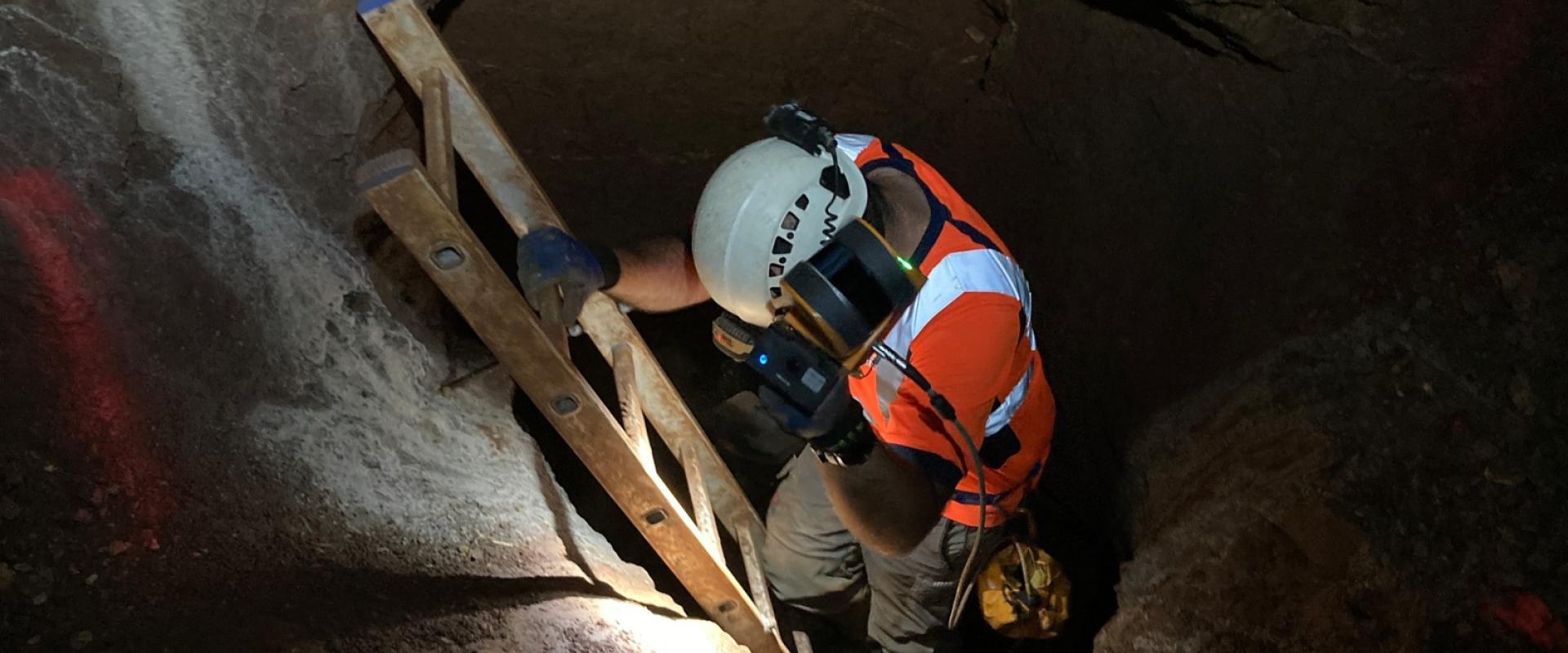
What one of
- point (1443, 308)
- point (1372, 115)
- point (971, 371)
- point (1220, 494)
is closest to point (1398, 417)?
point (1443, 308)

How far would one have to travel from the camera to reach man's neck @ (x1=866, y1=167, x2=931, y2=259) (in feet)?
6.84

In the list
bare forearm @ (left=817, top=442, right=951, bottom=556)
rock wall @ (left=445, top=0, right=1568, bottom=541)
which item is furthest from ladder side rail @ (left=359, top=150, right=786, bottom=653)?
rock wall @ (left=445, top=0, right=1568, bottom=541)

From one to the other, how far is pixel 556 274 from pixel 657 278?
16.3 inches

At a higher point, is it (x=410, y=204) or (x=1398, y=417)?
(x=410, y=204)

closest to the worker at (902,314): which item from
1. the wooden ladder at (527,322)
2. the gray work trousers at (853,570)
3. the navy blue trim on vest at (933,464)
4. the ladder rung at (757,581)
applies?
the navy blue trim on vest at (933,464)

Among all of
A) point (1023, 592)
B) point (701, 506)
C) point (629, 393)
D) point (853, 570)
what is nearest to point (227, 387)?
point (629, 393)

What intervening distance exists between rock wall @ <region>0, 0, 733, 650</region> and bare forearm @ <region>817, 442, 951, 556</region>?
659 millimetres

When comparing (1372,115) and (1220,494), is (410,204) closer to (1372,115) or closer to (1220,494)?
(1220,494)

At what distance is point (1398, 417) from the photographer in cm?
210

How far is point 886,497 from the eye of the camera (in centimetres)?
205

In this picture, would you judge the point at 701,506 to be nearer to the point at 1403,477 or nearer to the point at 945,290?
the point at 945,290

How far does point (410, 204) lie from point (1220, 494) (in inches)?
83.3

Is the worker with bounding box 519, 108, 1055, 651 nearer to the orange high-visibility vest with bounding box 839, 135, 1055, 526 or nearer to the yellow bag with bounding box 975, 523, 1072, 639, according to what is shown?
the orange high-visibility vest with bounding box 839, 135, 1055, 526

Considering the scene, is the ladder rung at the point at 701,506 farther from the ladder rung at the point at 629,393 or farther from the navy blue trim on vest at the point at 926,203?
the navy blue trim on vest at the point at 926,203
